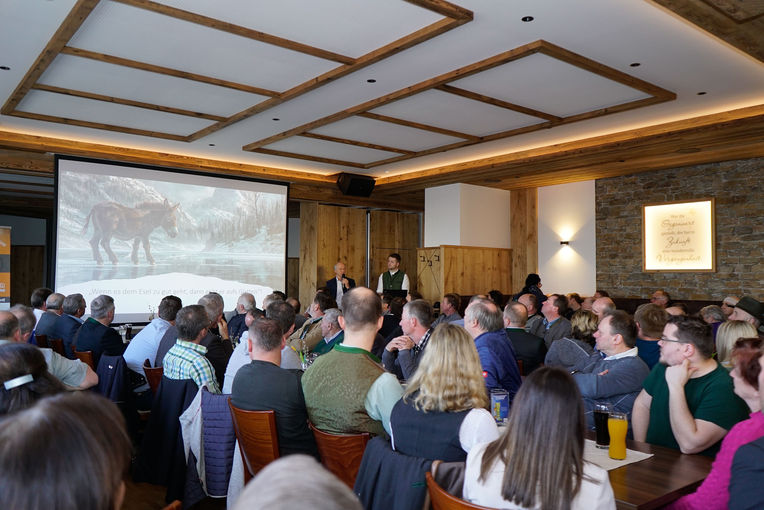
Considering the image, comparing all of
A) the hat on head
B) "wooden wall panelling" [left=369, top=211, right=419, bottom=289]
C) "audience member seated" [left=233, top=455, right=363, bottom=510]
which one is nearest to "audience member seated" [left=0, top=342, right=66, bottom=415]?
"audience member seated" [left=233, top=455, right=363, bottom=510]

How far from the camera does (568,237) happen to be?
35.7 ft

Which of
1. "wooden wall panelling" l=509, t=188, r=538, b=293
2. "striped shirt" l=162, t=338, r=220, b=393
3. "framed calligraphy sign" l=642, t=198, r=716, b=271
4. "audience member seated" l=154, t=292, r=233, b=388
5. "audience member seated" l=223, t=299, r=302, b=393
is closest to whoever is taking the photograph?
"striped shirt" l=162, t=338, r=220, b=393

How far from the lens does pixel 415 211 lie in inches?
511

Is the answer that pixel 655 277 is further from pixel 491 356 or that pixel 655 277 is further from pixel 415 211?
pixel 491 356

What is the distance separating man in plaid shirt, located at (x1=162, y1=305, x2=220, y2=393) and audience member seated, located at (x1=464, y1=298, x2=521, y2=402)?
5.23ft

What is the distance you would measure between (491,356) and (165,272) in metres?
6.78

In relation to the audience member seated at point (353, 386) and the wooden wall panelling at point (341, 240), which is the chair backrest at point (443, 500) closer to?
the audience member seated at point (353, 386)

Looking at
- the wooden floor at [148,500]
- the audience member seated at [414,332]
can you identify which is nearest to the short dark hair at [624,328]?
the audience member seated at [414,332]

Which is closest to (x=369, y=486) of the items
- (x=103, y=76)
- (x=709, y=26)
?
(x=709, y=26)

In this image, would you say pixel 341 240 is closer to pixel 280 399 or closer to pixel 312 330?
pixel 312 330

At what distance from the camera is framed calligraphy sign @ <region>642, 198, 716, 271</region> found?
9055mm

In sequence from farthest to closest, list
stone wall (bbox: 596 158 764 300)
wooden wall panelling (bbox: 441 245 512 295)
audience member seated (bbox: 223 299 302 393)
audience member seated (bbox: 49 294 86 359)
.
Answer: wooden wall panelling (bbox: 441 245 512 295) → stone wall (bbox: 596 158 764 300) → audience member seated (bbox: 49 294 86 359) → audience member seated (bbox: 223 299 302 393)

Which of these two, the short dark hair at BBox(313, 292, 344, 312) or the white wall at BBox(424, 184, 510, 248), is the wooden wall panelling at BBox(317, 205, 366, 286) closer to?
the white wall at BBox(424, 184, 510, 248)

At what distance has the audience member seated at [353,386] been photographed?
251 centimetres
